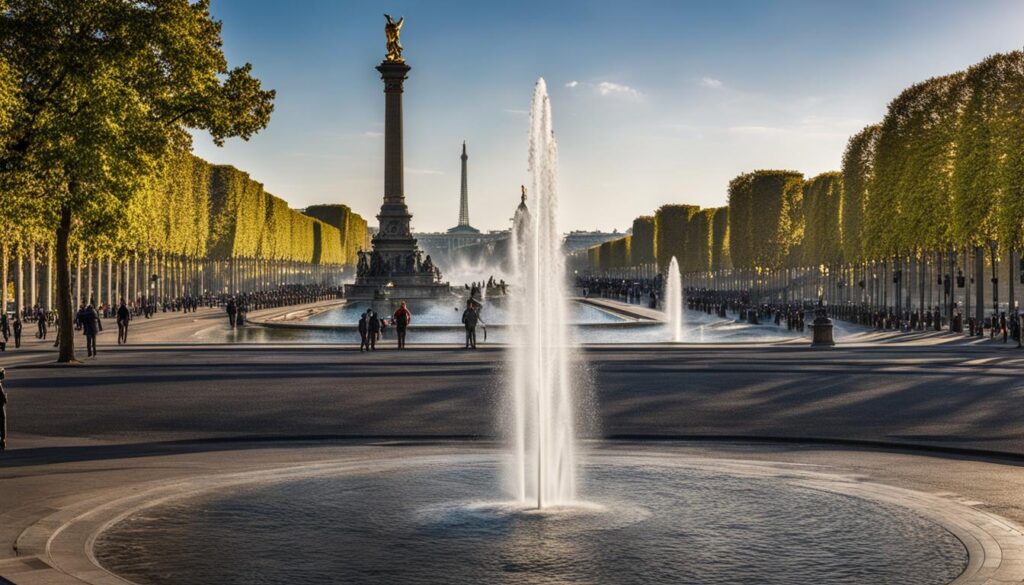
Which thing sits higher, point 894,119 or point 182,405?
point 894,119

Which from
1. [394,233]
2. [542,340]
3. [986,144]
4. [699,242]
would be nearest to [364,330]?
[542,340]

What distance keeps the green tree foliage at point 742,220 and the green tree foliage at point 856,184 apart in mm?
22807

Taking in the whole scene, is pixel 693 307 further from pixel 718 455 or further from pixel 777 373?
pixel 718 455

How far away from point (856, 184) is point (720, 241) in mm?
49298

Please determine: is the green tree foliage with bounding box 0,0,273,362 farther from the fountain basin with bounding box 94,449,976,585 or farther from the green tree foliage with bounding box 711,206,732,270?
the green tree foliage with bounding box 711,206,732,270

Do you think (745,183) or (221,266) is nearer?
(745,183)

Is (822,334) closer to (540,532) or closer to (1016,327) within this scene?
(1016,327)

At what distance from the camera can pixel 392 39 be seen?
110 meters

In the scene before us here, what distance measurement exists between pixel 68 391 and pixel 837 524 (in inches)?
807

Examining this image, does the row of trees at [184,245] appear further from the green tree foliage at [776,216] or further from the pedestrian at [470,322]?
the green tree foliage at [776,216]

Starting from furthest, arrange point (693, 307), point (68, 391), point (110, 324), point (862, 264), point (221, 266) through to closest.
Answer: point (221, 266) < point (693, 307) < point (862, 264) < point (110, 324) < point (68, 391)

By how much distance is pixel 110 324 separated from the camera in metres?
72.8

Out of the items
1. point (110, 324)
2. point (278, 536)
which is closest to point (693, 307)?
point (110, 324)

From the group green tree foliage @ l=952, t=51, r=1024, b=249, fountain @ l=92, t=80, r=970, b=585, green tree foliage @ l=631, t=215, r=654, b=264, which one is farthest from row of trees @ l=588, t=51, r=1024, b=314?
green tree foliage @ l=631, t=215, r=654, b=264
